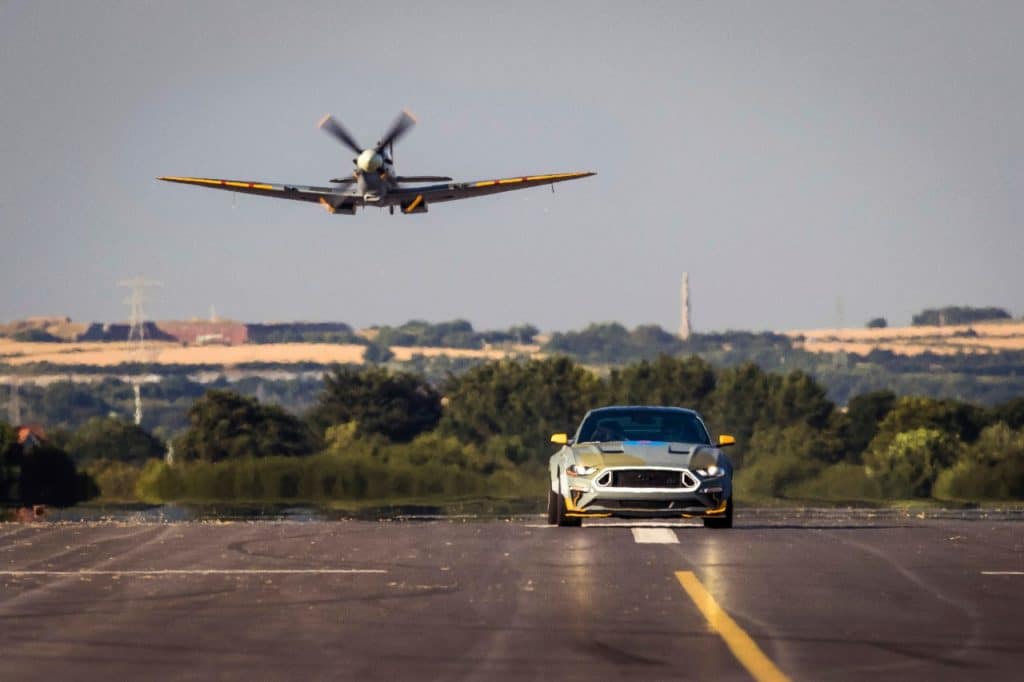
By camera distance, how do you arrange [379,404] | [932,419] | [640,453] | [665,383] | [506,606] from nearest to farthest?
1. [506,606]
2. [640,453]
3. [932,419]
4. [665,383]
5. [379,404]

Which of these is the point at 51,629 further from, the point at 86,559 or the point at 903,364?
the point at 903,364

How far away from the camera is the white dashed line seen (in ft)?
71.2

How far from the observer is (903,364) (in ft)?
611

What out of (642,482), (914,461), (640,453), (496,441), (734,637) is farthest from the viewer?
(496,441)

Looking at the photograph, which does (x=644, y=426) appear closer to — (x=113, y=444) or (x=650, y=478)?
(x=650, y=478)

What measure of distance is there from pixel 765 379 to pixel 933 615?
130621mm

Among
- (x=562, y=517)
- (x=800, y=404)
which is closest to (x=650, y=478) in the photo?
(x=562, y=517)

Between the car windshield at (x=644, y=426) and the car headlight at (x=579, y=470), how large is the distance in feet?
3.78

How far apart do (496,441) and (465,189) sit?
252 feet

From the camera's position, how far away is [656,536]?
74.8ft

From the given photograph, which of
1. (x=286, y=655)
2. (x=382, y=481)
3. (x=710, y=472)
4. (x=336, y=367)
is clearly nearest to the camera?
(x=286, y=655)

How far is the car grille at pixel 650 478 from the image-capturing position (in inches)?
976

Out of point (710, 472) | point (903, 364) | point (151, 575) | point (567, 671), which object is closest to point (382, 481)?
point (710, 472)

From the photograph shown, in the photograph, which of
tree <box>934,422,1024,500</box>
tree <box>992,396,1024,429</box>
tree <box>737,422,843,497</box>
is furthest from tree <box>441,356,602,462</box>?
tree <box>934,422,1024,500</box>
